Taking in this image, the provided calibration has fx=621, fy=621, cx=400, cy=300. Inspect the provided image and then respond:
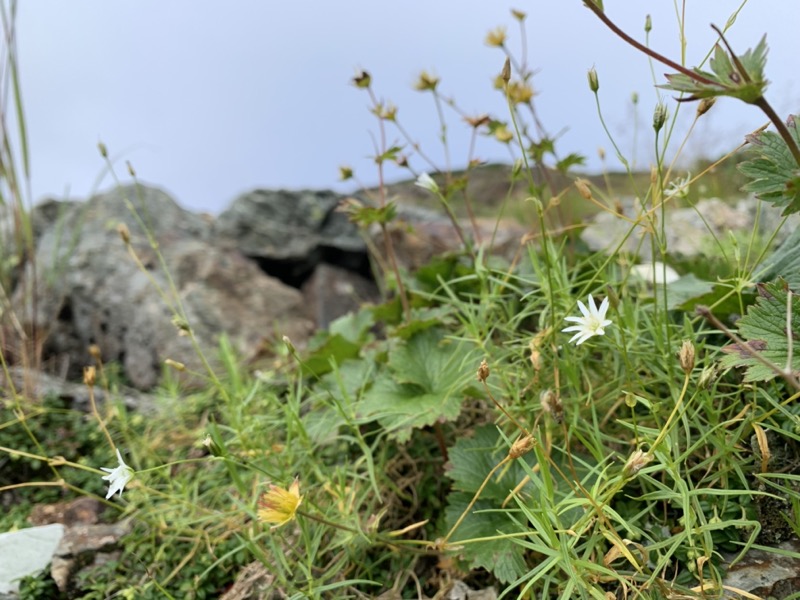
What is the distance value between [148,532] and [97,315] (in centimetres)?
172

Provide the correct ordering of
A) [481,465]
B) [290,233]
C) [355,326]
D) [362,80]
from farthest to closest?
[290,233] < [355,326] < [362,80] < [481,465]

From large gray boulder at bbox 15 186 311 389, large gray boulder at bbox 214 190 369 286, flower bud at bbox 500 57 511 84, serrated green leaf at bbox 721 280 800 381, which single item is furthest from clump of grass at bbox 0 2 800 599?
large gray boulder at bbox 214 190 369 286

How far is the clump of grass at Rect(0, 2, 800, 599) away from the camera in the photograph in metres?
0.87

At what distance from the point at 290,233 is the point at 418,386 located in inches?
86.3

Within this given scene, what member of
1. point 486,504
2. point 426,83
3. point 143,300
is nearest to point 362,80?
point 426,83

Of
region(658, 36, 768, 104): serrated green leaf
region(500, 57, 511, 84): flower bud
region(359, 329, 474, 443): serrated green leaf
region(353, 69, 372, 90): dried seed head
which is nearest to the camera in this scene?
region(658, 36, 768, 104): serrated green leaf

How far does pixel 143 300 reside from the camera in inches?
108

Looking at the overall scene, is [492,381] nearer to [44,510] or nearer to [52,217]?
[44,510]

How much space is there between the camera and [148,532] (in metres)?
1.43

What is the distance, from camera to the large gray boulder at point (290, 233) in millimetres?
3330

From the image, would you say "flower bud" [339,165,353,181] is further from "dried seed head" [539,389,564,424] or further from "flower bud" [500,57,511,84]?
"dried seed head" [539,389,564,424]

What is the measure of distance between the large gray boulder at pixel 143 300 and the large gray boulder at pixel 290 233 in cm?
22

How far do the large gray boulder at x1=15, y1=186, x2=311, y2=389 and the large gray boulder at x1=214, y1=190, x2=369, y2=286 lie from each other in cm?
22

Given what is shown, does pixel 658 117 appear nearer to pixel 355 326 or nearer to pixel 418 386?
pixel 418 386
